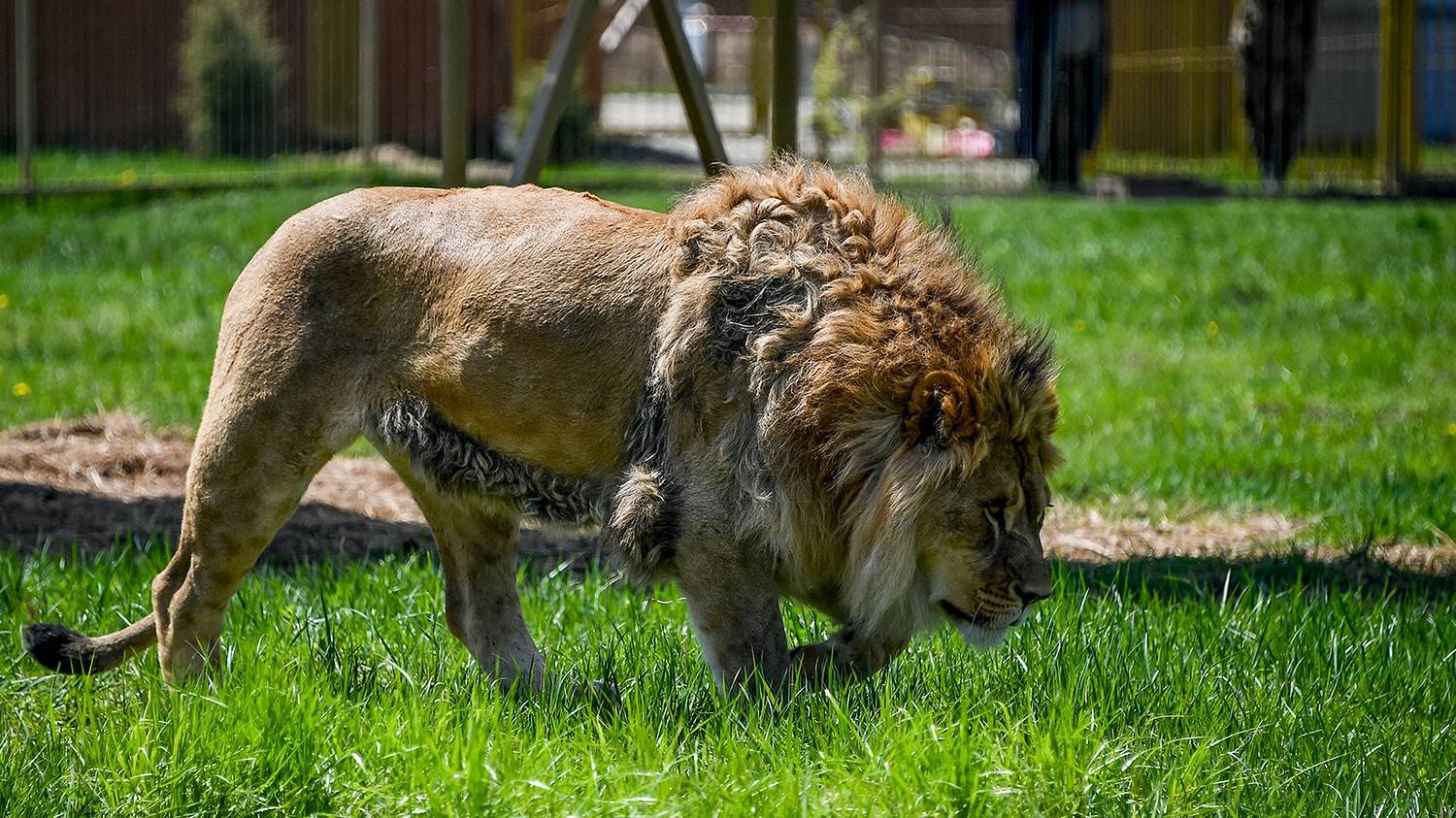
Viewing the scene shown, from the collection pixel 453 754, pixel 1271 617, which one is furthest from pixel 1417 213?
pixel 453 754

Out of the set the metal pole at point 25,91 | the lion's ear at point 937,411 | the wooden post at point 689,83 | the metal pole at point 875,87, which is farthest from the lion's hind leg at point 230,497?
the metal pole at point 875,87

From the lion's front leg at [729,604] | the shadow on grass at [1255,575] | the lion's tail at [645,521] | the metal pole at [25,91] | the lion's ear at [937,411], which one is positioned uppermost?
the metal pole at [25,91]

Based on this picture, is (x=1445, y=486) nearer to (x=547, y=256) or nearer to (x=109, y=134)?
(x=547, y=256)

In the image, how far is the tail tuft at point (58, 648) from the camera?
449 centimetres

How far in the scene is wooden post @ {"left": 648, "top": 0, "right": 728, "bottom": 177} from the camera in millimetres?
6164

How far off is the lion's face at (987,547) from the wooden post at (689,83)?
2.56m

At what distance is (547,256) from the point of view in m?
4.19

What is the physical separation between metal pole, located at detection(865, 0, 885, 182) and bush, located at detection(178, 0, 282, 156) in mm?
6725

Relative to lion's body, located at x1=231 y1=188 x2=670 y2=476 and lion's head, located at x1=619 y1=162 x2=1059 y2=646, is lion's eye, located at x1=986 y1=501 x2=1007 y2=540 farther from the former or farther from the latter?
lion's body, located at x1=231 y1=188 x2=670 y2=476

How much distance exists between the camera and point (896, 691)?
4289 millimetres

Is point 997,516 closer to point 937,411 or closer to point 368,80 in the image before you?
point 937,411

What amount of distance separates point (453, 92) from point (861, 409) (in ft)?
9.42

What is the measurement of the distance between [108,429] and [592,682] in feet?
15.8

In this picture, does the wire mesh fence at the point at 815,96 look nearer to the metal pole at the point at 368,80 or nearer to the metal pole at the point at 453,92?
the metal pole at the point at 368,80
